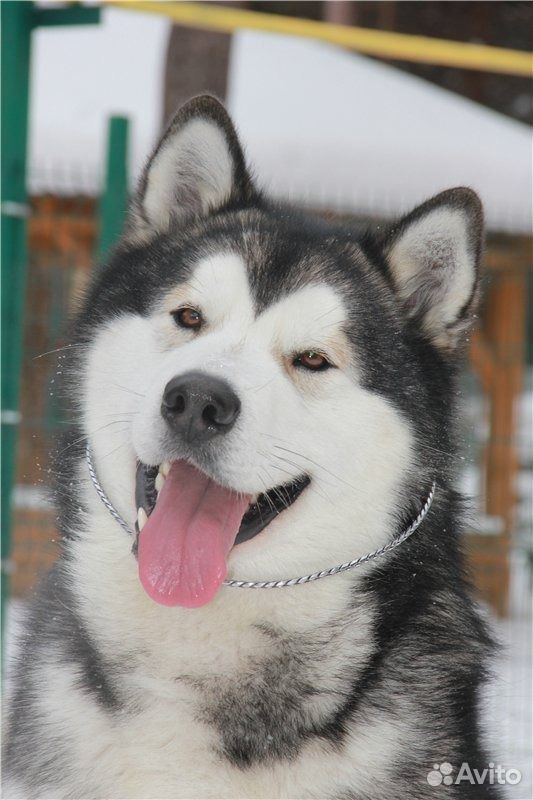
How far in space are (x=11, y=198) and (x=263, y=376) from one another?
2499 mm

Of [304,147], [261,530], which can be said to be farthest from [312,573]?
[304,147]

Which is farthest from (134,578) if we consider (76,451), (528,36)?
(528,36)

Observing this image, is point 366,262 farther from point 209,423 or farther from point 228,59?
point 228,59

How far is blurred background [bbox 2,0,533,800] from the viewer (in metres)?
4.40

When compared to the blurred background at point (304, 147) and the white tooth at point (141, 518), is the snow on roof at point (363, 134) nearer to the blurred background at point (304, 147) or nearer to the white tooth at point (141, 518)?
the blurred background at point (304, 147)

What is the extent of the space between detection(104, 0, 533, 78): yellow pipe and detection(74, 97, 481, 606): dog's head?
1916 millimetres

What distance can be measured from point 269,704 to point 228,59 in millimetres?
5833

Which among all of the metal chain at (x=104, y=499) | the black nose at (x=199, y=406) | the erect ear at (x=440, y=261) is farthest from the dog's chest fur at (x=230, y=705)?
the erect ear at (x=440, y=261)

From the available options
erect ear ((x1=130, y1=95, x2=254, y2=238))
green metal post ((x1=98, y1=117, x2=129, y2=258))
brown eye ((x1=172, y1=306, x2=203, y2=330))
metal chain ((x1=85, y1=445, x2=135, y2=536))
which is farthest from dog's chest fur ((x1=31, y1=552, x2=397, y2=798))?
green metal post ((x1=98, y1=117, x2=129, y2=258))

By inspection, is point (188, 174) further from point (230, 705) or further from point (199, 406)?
point (230, 705)

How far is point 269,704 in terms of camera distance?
226 cm

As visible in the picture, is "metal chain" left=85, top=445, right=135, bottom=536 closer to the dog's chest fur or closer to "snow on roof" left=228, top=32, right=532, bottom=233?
the dog's chest fur

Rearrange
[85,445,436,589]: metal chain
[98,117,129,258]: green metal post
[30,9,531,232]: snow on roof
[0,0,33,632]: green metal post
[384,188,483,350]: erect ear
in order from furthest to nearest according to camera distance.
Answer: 1. [30,9,531,232]: snow on roof
2. [98,117,129,258]: green metal post
3. [0,0,33,632]: green metal post
4. [384,188,483,350]: erect ear
5. [85,445,436,589]: metal chain

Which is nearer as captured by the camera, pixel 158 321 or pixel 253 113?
pixel 158 321
